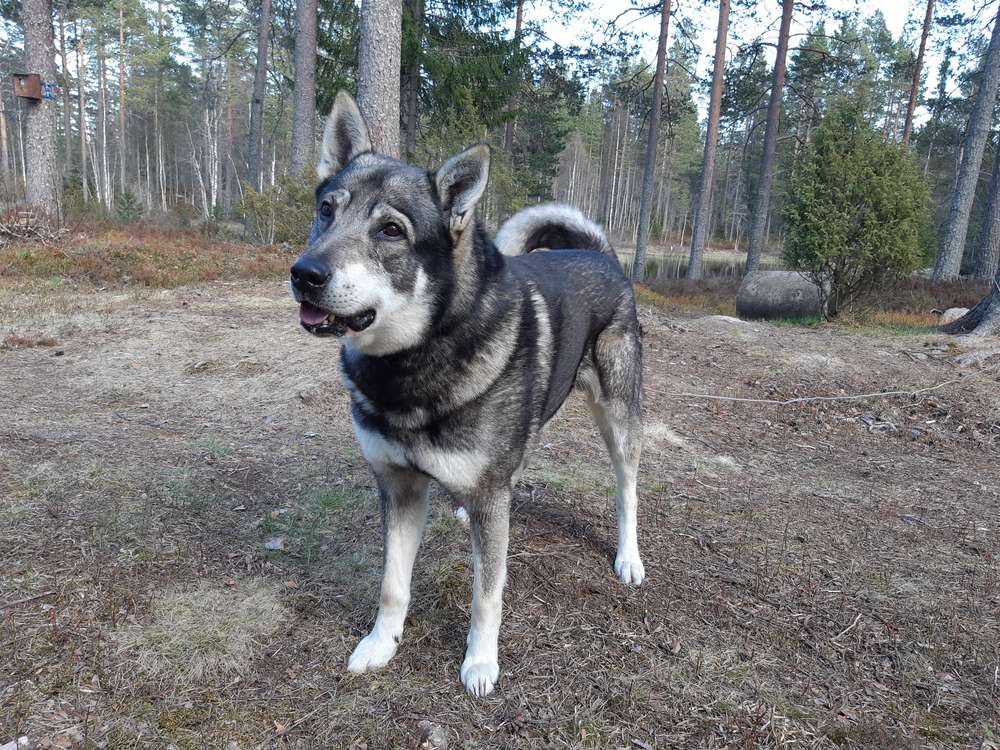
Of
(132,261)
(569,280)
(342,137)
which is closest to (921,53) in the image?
(132,261)

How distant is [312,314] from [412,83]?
18082 mm

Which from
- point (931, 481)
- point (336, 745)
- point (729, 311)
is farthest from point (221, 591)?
point (729, 311)

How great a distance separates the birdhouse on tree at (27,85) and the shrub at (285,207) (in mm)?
4469

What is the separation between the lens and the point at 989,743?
7.68 feet

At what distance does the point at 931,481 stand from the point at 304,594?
15.4ft

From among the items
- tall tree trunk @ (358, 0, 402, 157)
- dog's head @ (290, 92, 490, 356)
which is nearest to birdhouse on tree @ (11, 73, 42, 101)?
tall tree trunk @ (358, 0, 402, 157)

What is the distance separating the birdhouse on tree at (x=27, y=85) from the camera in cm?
1282

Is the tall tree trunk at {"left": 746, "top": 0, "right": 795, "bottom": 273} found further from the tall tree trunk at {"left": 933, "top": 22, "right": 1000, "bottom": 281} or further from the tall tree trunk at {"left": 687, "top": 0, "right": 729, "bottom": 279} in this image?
the tall tree trunk at {"left": 933, "top": 22, "right": 1000, "bottom": 281}

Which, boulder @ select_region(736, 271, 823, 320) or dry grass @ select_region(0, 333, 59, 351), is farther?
boulder @ select_region(736, 271, 823, 320)

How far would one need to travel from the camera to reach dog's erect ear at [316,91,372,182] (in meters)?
2.81

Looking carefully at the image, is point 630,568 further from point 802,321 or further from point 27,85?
point 27,85

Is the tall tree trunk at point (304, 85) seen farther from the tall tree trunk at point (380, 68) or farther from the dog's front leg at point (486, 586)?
the dog's front leg at point (486, 586)

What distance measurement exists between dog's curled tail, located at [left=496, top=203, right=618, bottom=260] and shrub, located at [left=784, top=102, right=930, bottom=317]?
28.4 ft

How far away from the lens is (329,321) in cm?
229
